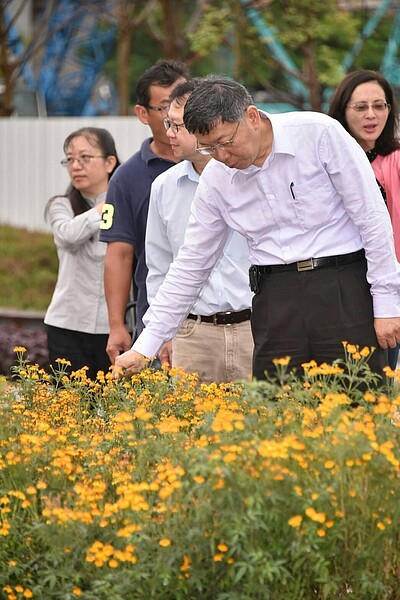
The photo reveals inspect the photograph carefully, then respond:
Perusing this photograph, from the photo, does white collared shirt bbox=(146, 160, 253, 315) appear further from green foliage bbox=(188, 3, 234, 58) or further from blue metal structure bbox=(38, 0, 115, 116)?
blue metal structure bbox=(38, 0, 115, 116)

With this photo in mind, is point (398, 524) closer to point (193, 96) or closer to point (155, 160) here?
point (193, 96)

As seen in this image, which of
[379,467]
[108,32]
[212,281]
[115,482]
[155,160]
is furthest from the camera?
[108,32]

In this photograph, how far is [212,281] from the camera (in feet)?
19.0

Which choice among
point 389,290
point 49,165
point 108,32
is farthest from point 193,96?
point 108,32

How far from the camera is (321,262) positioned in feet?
15.9

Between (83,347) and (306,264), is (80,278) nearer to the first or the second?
(83,347)

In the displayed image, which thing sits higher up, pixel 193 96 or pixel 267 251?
pixel 193 96

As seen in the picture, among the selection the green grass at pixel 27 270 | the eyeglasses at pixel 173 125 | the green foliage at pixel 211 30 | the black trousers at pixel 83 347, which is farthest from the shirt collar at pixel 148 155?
the green foliage at pixel 211 30

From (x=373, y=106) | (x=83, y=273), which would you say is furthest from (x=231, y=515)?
(x=83, y=273)

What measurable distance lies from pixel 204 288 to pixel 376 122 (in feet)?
3.78

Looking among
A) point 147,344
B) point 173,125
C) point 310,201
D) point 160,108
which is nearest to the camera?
point 310,201

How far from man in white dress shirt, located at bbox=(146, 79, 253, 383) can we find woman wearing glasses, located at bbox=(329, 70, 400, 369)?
2.46 feet

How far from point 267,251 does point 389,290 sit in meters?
0.47

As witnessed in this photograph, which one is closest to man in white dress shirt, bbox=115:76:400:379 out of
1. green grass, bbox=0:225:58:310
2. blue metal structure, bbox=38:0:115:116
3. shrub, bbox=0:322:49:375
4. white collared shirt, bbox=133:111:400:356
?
white collared shirt, bbox=133:111:400:356
